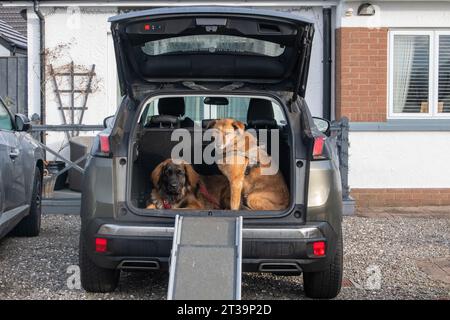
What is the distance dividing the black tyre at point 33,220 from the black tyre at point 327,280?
3738 mm

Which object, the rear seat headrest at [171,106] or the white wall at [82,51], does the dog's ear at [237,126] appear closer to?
the rear seat headrest at [171,106]

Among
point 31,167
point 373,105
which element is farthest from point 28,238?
point 373,105

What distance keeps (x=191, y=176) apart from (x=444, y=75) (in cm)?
687

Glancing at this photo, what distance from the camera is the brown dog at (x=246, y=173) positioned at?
556cm

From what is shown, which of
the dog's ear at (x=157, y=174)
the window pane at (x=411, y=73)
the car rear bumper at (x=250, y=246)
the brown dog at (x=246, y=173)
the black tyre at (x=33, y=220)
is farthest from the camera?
the window pane at (x=411, y=73)

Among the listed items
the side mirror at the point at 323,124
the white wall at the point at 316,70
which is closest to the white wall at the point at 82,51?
the white wall at the point at 316,70

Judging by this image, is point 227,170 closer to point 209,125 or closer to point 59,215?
point 209,125

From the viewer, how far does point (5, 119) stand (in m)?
7.36

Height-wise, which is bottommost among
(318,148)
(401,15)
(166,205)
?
(166,205)

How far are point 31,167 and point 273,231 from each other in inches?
148

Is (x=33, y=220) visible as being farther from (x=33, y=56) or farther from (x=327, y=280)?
(x=33, y=56)

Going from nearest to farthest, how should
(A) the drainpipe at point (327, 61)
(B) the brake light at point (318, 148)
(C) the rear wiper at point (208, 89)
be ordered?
1. (B) the brake light at point (318, 148)
2. (C) the rear wiper at point (208, 89)
3. (A) the drainpipe at point (327, 61)

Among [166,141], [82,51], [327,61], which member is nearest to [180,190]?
[166,141]

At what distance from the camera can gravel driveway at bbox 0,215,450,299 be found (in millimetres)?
5891
